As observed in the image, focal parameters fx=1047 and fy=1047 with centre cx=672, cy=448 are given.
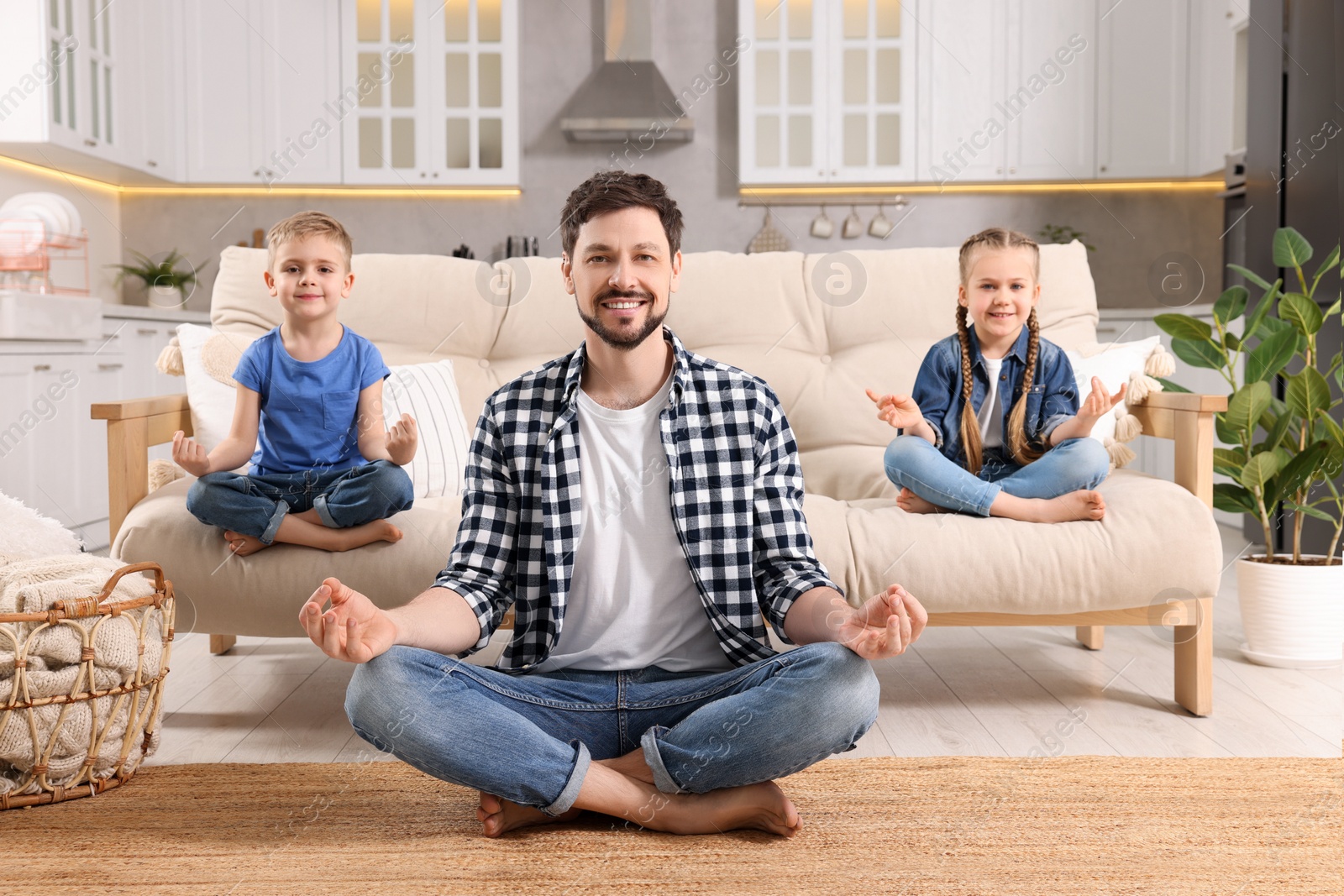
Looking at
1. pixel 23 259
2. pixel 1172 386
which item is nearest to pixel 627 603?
pixel 1172 386

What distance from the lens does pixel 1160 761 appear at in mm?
1622

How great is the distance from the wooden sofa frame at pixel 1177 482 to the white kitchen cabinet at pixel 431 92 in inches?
116

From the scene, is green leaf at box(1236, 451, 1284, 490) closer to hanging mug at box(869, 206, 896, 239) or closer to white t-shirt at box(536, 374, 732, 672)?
white t-shirt at box(536, 374, 732, 672)

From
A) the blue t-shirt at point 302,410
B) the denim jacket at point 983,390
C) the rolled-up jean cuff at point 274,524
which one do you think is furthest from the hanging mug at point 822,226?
the rolled-up jean cuff at point 274,524

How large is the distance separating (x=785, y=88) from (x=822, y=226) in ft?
2.09

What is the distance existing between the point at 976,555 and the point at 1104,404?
1.21ft

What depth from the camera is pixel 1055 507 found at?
1.87m

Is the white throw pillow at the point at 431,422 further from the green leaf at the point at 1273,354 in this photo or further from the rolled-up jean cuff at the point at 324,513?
the green leaf at the point at 1273,354

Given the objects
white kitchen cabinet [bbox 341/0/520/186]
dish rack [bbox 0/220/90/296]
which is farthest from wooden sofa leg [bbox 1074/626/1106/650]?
dish rack [bbox 0/220/90/296]

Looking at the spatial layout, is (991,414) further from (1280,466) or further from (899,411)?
(1280,466)

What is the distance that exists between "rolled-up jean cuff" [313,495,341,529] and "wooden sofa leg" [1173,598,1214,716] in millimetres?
1494

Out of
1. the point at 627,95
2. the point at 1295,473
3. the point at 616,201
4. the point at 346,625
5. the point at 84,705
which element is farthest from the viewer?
the point at 627,95

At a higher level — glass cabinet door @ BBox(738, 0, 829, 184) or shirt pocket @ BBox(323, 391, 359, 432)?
glass cabinet door @ BBox(738, 0, 829, 184)

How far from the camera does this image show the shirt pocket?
1.88 m
